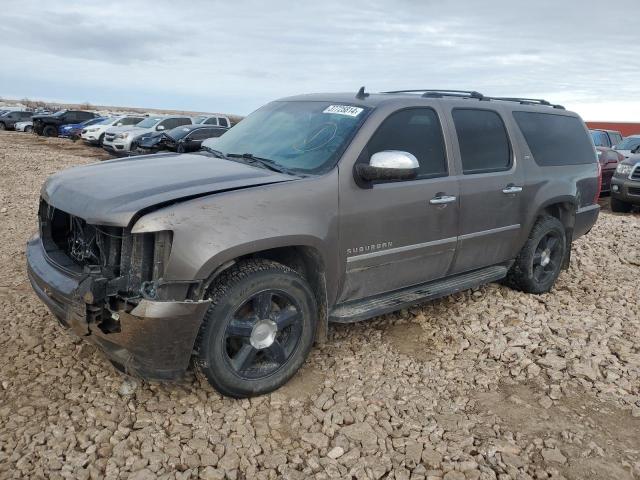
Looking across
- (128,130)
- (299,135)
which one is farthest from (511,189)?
(128,130)

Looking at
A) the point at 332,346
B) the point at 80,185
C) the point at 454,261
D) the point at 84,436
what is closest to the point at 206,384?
the point at 84,436

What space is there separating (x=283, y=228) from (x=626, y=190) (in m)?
10.1

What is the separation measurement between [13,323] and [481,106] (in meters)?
4.12

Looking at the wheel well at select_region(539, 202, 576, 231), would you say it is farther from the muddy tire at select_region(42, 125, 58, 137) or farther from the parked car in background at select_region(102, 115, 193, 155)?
the muddy tire at select_region(42, 125, 58, 137)

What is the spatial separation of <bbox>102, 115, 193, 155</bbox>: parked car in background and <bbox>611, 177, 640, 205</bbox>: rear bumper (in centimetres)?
1555

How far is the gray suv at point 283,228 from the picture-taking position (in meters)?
2.79

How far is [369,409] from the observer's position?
321cm

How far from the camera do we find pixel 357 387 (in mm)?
3441

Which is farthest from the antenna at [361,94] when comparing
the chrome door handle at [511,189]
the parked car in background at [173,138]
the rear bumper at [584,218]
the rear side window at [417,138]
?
the parked car in background at [173,138]

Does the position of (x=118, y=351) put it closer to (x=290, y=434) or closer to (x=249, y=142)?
(x=290, y=434)

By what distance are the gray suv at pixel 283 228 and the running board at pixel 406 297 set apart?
15 millimetres

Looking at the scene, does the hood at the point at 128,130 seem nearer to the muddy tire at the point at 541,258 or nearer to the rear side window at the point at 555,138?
the rear side window at the point at 555,138

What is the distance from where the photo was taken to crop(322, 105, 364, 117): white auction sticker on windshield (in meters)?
3.81

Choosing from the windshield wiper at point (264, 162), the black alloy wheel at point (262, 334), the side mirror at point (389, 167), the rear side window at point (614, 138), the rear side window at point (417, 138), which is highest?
the rear side window at point (614, 138)
